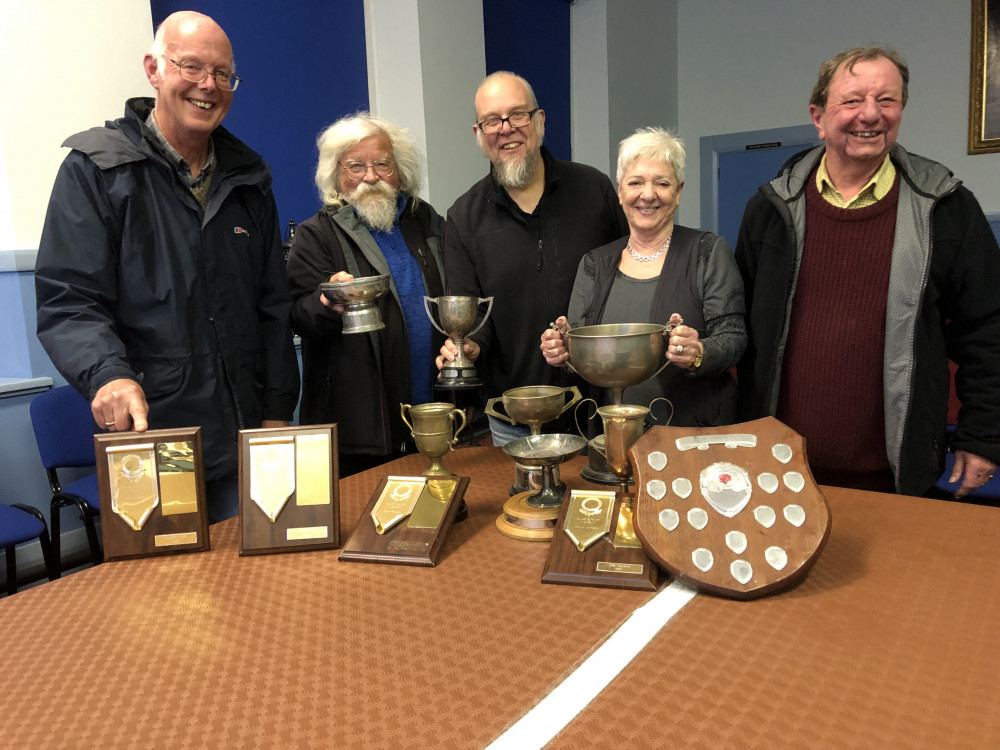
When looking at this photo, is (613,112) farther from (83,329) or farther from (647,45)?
(83,329)

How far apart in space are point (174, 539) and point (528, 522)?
63 centimetres

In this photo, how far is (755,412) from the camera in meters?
1.77

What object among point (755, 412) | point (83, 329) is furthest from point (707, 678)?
point (83, 329)

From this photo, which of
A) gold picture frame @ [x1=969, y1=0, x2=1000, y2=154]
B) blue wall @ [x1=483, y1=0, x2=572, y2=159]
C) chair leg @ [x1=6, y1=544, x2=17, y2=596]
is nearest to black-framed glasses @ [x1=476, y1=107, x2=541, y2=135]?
chair leg @ [x1=6, y1=544, x2=17, y2=596]

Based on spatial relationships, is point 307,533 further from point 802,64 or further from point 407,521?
point 802,64

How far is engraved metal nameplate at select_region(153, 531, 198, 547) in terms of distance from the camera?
131cm

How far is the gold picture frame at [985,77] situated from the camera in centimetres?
518

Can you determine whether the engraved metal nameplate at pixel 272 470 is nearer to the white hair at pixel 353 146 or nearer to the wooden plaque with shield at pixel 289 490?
the wooden plaque with shield at pixel 289 490

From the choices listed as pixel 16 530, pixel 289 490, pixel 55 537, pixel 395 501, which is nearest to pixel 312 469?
pixel 289 490

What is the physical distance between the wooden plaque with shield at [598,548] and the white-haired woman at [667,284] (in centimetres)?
46

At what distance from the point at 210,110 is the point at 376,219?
1.92 ft

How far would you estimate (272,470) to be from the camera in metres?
1.34

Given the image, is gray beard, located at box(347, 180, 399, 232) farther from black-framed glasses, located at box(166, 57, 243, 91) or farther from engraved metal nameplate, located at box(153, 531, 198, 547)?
engraved metal nameplate, located at box(153, 531, 198, 547)

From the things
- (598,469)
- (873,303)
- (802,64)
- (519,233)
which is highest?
(802,64)
